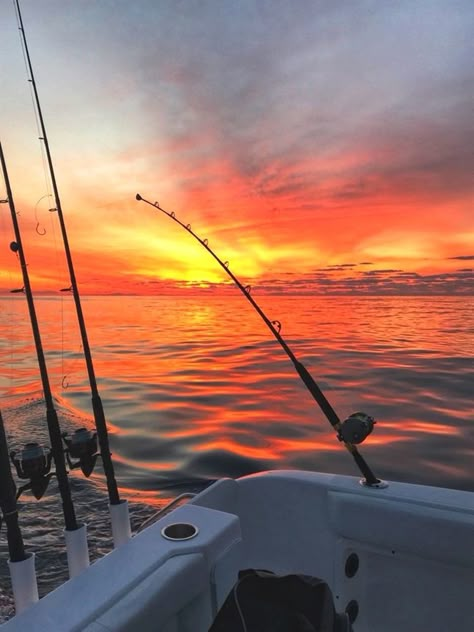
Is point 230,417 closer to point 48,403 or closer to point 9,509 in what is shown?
point 48,403

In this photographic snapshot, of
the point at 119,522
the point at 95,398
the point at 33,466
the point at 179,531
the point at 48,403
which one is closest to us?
the point at 179,531

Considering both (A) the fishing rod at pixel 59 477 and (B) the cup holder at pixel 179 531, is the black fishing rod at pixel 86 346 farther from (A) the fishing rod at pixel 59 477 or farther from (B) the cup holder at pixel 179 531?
(B) the cup holder at pixel 179 531

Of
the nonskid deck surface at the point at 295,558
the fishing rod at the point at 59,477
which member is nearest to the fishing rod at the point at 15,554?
the fishing rod at the point at 59,477

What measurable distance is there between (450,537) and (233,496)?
3.79 feet

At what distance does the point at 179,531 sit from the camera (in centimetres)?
180

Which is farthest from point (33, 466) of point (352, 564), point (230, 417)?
point (230, 417)

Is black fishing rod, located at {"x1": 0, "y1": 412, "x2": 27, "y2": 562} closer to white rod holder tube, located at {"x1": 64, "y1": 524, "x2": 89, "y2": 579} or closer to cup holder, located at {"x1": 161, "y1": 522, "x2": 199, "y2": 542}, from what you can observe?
white rod holder tube, located at {"x1": 64, "y1": 524, "x2": 89, "y2": 579}

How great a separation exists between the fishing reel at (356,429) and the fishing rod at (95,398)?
117 cm

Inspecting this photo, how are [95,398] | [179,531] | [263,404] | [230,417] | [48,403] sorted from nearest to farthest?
[179,531]
[48,403]
[95,398]
[230,417]
[263,404]

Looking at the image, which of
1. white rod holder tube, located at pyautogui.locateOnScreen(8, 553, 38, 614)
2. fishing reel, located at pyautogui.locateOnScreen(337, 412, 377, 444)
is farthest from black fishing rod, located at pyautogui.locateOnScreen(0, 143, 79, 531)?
fishing reel, located at pyautogui.locateOnScreen(337, 412, 377, 444)

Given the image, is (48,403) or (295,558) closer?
(48,403)

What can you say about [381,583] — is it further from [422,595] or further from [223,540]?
[223,540]

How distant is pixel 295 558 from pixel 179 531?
1.08m

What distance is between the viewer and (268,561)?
266cm
